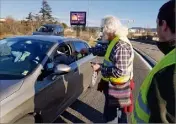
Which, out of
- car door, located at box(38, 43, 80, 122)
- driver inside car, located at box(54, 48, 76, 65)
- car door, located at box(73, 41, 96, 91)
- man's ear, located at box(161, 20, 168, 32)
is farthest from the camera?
car door, located at box(73, 41, 96, 91)

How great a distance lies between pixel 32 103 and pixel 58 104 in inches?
36.8

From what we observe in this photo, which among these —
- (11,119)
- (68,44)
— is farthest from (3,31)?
(11,119)

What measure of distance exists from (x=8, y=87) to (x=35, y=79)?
0.54 m

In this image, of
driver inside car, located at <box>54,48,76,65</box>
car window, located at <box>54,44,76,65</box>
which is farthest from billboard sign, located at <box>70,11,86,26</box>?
driver inside car, located at <box>54,48,76,65</box>

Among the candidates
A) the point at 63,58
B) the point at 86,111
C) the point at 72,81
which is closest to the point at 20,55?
the point at 63,58

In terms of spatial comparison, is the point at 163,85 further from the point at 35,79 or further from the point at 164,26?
the point at 35,79

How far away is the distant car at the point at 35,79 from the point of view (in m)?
3.41

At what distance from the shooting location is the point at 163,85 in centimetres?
165

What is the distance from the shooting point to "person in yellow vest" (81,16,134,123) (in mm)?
3752

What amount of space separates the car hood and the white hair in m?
1.30

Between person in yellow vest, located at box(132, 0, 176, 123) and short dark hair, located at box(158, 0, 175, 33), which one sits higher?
short dark hair, located at box(158, 0, 175, 33)

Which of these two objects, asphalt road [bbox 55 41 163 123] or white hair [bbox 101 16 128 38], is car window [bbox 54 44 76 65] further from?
white hair [bbox 101 16 128 38]

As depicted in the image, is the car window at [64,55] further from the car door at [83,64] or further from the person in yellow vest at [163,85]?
the person in yellow vest at [163,85]

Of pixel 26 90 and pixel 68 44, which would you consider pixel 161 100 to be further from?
pixel 68 44
